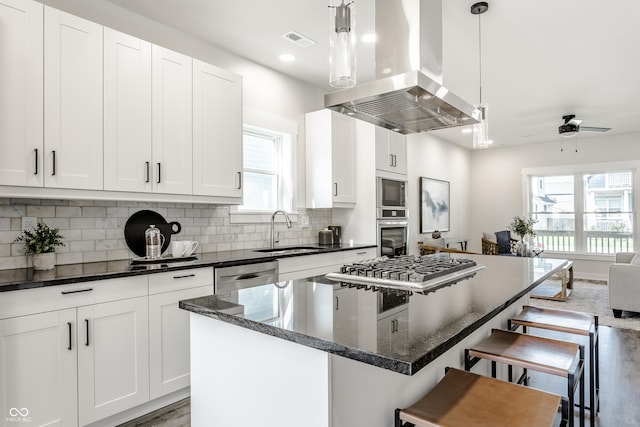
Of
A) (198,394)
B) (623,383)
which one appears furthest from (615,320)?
(198,394)

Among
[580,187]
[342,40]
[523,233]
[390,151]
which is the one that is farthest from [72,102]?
[580,187]

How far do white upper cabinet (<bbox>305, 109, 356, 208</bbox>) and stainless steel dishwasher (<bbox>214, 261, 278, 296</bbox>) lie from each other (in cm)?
132

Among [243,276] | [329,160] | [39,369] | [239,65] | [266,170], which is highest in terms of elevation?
[239,65]

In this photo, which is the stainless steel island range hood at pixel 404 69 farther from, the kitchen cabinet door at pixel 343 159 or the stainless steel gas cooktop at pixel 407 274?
the kitchen cabinet door at pixel 343 159

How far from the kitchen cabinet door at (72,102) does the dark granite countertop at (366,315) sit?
1428 mm

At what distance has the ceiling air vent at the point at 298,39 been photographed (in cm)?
319

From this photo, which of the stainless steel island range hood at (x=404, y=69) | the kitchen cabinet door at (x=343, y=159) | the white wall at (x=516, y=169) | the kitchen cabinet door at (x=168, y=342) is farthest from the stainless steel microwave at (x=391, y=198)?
the white wall at (x=516, y=169)

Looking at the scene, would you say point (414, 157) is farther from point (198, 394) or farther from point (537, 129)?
point (198, 394)

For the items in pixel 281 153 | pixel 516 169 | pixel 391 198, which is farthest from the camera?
pixel 516 169

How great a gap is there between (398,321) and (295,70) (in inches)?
136

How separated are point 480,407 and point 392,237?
3.40 metres

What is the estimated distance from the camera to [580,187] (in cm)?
739

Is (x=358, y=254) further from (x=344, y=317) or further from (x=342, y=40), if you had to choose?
(x=344, y=317)

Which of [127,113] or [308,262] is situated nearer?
[127,113]
